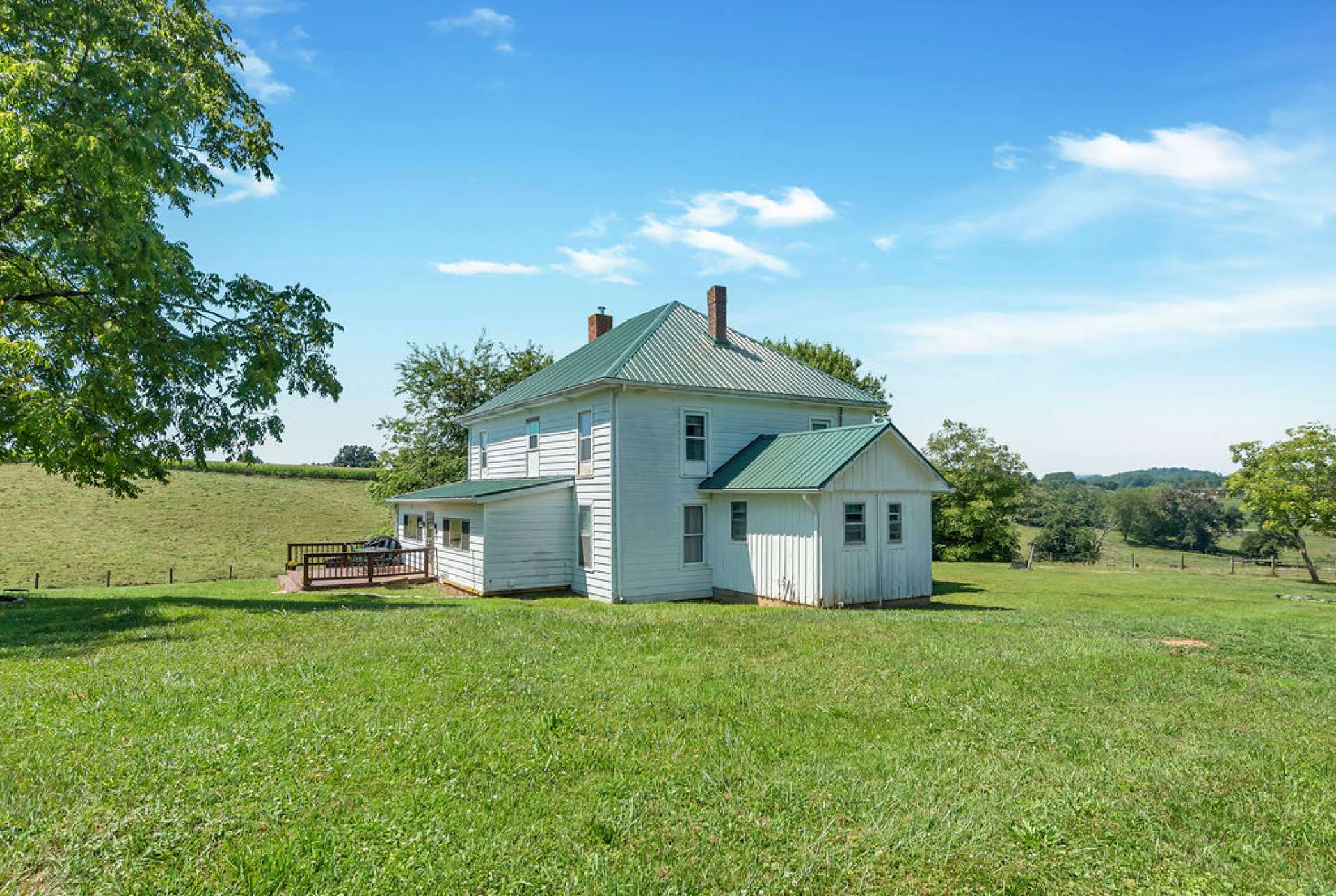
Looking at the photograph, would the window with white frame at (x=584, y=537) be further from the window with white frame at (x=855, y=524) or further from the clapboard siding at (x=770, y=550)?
the window with white frame at (x=855, y=524)

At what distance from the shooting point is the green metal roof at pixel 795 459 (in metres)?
18.4

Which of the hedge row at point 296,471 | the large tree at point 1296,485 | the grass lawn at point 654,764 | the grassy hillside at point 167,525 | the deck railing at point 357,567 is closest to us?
the grass lawn at point 654,764

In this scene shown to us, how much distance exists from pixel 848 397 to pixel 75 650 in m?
21.1

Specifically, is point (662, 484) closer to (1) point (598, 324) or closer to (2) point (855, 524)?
(2) point (855, 524)

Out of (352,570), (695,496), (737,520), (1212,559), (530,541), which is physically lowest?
(1212,559)

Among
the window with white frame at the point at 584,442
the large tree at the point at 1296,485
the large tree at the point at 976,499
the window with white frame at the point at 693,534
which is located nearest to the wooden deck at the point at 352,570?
the window with white frame at the point at 584,442

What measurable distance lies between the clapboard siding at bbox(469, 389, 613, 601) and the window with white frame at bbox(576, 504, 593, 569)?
0.59 feet

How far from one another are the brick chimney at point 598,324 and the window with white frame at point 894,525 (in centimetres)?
1434

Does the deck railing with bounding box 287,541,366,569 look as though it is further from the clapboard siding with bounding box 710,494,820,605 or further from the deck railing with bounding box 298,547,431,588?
the clapboard siding with bounding box 710,494,820,605

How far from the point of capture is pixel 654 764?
5.65 metres

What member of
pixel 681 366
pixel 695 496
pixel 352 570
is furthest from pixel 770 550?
pixel 352 570

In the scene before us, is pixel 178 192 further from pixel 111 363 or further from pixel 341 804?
pixel 341 804

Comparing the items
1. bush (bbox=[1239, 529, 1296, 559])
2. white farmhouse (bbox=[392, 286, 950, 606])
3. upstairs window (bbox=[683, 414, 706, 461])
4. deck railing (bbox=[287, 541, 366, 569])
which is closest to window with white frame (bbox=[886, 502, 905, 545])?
white farmhouse (bbox=[392, 286, 950, 606])

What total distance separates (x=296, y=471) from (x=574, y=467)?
1983 inches
